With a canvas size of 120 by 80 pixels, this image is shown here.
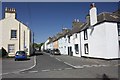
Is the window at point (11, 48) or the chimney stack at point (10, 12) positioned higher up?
the chimney stack at point (10, 12)

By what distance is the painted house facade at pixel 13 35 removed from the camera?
3634 centimetres

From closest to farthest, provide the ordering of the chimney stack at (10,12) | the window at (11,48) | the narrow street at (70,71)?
the narrow street at (70,71)
the window at (11,48)
the chimney stack at (10,12)

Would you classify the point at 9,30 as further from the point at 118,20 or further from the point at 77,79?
the point at 77,79

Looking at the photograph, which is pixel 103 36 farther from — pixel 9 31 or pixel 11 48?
pixel 9 31

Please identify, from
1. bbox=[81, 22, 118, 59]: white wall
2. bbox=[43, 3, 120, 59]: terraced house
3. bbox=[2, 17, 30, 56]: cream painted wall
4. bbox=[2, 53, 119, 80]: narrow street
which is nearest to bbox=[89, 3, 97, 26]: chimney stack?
bbox=[43, 3, 120, 59]: terraced house

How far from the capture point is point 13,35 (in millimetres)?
37156

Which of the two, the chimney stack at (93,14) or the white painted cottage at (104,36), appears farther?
the chimney stack at (93,14)

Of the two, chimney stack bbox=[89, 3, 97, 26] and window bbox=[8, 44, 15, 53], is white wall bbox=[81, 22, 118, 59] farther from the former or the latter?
window bbox=[8, 44, 15, 53]

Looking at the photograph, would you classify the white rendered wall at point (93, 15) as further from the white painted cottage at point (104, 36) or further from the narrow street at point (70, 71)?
the narrow street at point (70, 71)

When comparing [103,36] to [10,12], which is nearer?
[103,36]

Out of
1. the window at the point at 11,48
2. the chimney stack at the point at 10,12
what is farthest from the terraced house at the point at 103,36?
the chimney stack at the point at 10,12

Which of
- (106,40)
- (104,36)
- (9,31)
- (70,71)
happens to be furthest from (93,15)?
(9,31)

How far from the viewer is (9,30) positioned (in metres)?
36.8

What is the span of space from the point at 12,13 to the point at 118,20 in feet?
72.2
